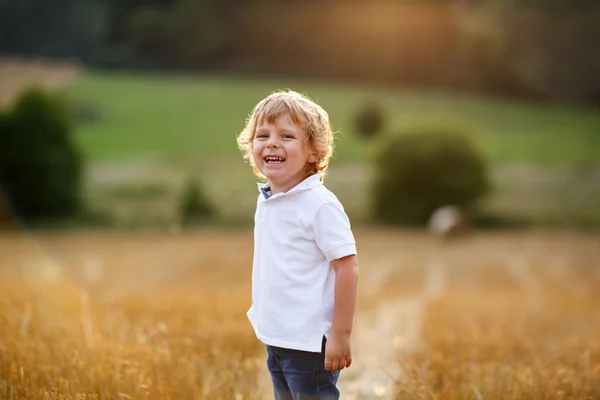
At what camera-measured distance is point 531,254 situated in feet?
41.9

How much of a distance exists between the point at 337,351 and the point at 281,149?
61cm

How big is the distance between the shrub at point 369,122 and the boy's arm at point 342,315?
1497 centimetres

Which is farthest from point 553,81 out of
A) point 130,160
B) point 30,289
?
point 30,289

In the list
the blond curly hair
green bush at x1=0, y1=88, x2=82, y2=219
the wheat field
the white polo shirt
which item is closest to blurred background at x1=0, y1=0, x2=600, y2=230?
green bush at x1=0, y1=88, x2=82, y2=219

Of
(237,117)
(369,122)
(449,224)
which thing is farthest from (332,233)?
(237,117)

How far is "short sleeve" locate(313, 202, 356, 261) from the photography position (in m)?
2.16

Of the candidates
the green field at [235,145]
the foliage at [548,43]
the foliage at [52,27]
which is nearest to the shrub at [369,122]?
the green field at [235,145]

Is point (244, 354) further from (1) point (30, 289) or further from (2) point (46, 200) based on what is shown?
(2) point (46, 200)

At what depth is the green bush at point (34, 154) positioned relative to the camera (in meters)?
14.6

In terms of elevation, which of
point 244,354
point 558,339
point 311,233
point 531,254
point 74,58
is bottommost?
point 531,254

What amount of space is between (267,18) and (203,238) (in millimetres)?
7170

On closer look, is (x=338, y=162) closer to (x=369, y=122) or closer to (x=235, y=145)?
(x=369, y=122)

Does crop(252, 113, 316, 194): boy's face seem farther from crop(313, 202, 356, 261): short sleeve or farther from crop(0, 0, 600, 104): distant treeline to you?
crop(0, 0, 600, 104): distant treeline

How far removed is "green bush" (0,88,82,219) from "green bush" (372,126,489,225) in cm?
614
